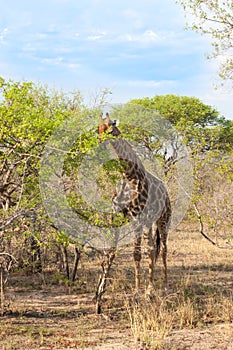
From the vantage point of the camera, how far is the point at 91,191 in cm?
681

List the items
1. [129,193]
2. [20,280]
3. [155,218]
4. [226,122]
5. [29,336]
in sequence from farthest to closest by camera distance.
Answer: [226,122] → [20,280] → [155,218] → [129,193] → [29,336]

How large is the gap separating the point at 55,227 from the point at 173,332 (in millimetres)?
2300

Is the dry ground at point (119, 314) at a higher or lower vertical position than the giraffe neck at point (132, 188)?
lower

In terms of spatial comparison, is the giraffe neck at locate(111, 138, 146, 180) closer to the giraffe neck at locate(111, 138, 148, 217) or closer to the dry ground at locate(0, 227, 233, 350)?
the giraffe neck at locate(111, 138, 148, 217)

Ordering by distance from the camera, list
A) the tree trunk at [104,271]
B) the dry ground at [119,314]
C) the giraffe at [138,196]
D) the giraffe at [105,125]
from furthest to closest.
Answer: the giraffe at [138,196]
the tree trunk at [104,271]
the giraffe at [105,125]
the dry ground at [119,314]

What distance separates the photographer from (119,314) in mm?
7102

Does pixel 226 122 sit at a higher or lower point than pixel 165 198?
higher

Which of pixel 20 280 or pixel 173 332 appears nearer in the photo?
pixel 173 332

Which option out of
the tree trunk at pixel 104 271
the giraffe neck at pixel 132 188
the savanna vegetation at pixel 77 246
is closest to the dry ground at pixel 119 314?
the savanna vegetation at pixel 77 246

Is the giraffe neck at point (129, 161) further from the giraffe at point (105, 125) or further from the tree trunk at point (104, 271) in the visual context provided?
the tree trunk at point (104, 271)

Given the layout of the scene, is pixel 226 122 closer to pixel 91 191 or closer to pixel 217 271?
pixel 217 271

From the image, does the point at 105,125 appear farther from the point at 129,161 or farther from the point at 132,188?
the point at 132,188

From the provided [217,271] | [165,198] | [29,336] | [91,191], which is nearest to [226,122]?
[217,271]

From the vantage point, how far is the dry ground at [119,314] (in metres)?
5.54
